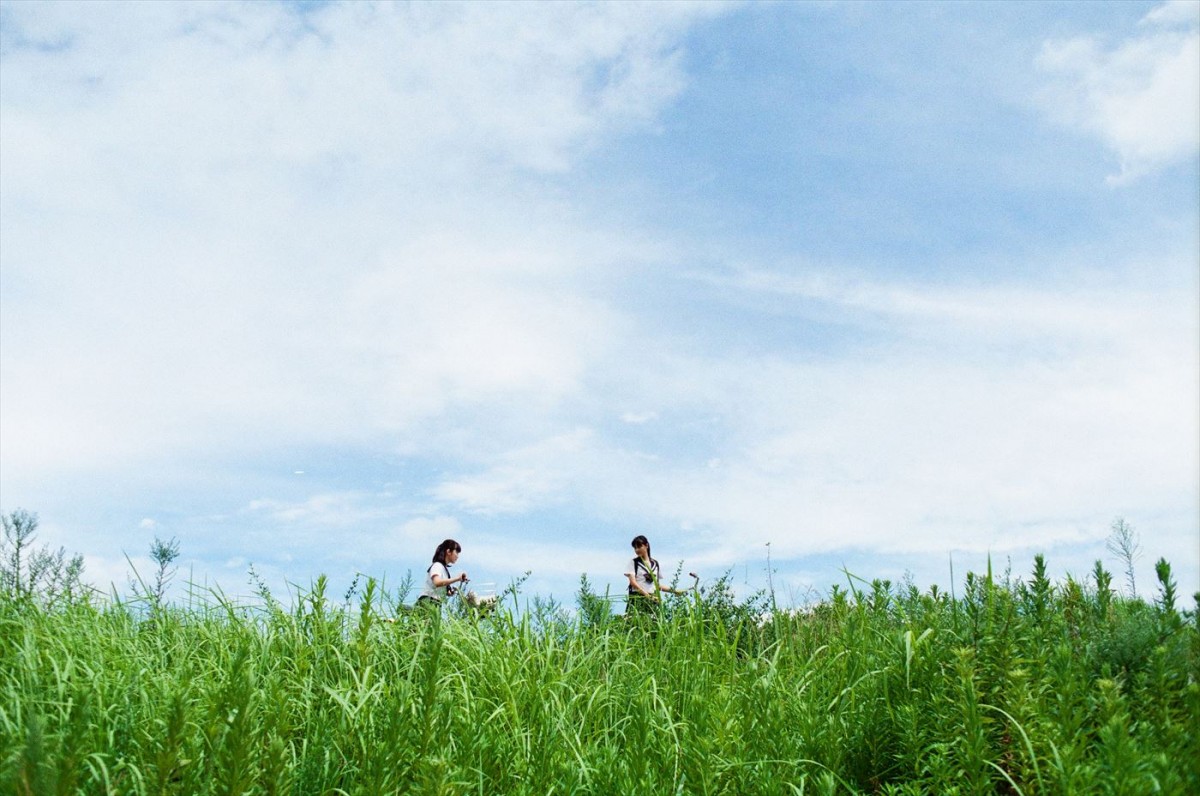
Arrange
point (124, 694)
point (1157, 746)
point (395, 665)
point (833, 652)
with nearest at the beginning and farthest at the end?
point (1157, 746)
point (124, 694)
point (395, 665)
point (833, 652)

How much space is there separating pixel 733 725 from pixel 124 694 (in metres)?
2.79

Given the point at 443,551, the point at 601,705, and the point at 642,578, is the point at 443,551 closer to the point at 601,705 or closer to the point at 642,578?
the point at 642,578

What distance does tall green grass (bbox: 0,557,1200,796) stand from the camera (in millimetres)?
3162

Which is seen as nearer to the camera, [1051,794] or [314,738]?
[1051,794]

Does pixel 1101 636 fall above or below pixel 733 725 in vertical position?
above

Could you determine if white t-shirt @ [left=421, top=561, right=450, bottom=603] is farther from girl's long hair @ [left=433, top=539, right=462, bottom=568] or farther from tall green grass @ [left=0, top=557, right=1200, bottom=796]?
tall green grass @ [left=0, top=557, right=1200, bottom=796]

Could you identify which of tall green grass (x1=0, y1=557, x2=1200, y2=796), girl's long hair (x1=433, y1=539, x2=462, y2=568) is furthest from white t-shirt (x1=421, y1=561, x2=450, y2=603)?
tall green grass (x1=0, y1=557, x2=1200, y2=796)

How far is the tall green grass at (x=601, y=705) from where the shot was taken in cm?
316

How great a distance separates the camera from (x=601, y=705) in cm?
490

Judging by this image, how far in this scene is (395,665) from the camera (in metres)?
4.97

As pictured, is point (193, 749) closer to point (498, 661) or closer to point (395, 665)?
point (395, 665)

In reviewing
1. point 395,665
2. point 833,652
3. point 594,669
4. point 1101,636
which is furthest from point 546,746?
point 1101,636

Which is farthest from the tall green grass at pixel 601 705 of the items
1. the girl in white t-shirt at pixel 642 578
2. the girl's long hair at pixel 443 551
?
the girl's long hair at pixel 443 551

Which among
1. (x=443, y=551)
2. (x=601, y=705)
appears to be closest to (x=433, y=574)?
(x=443, y=551)
